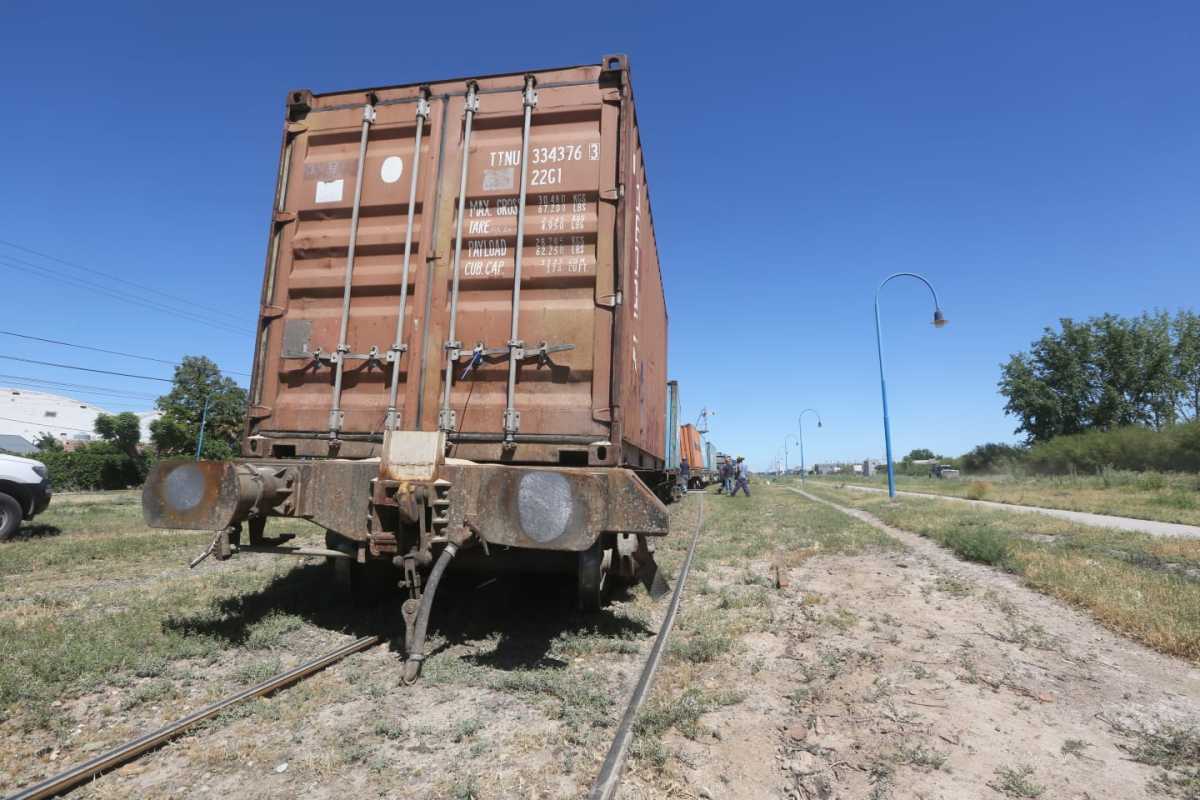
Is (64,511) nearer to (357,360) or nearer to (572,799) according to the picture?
(357,360)

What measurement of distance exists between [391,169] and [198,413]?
171ft

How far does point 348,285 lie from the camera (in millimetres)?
4680

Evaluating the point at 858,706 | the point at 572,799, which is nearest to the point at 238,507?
the point at 572,799

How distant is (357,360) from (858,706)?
4206 millimetres

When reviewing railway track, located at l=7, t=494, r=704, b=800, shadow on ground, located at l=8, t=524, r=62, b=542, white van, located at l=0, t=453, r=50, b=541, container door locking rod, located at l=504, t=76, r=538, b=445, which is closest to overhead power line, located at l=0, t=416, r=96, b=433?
shadow on ground, located at l=8, t=524, r=62, b=542

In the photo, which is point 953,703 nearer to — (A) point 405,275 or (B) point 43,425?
(A) point 405,275

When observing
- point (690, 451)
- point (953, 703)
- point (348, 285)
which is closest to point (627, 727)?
point (953, 703)

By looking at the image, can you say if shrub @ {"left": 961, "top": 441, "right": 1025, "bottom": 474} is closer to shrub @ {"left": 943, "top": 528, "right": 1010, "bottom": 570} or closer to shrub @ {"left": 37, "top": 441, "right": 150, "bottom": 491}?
shrub @ {"left": 943, "top": 528, "right": 1010, "bottom": 570}

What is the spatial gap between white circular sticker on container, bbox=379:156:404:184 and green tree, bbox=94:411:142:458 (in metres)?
45.4

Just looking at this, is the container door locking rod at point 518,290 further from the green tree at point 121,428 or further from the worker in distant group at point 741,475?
the green tree at point 121,428

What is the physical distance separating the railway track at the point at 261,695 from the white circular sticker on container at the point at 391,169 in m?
3.67

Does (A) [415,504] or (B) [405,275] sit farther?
(B) [405,275]

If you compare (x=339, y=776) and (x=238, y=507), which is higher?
(x=238, y=507)

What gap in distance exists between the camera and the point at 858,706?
329cm
